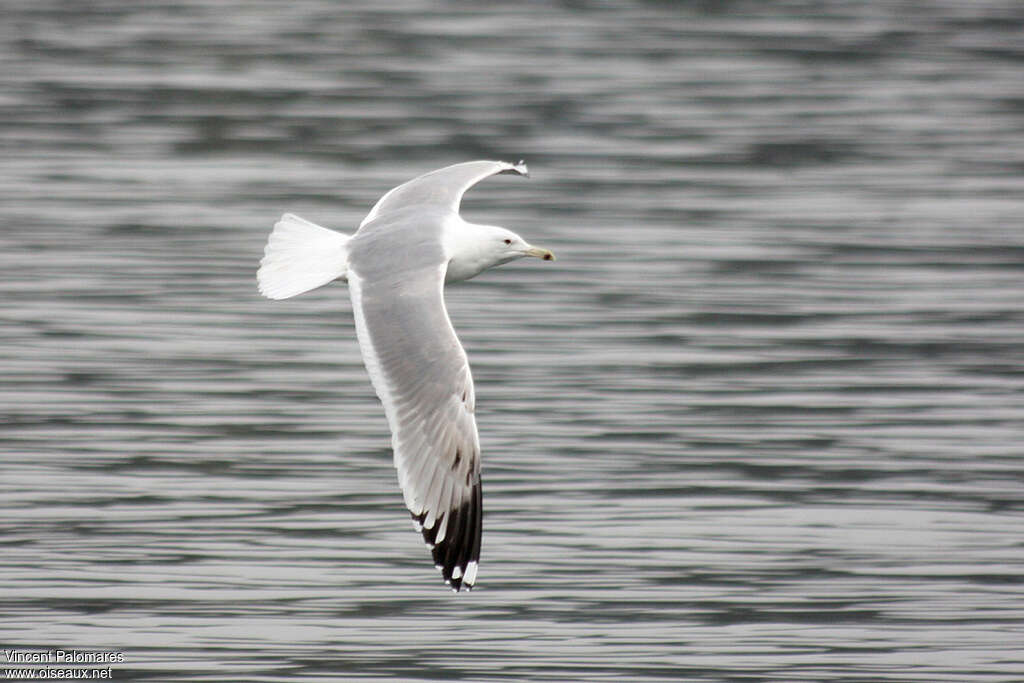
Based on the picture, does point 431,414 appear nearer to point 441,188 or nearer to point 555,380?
point 441,188

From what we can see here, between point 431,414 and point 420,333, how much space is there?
0.32m

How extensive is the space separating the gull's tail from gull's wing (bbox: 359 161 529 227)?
32 centimetres

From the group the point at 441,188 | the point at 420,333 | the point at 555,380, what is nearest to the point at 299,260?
the point at 420,333

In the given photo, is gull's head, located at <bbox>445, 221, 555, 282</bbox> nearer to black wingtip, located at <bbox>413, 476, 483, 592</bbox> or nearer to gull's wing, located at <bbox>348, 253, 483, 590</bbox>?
gull's wing, located at <bbox>348, 253, 483, 590</bbox>

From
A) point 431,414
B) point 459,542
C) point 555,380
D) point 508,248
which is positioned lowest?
point 555,380

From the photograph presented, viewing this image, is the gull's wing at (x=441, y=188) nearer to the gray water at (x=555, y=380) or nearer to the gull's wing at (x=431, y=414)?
the gull's wing at (x=431, y=414)

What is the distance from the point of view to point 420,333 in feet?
26.1

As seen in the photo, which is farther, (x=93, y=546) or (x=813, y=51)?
(x=813, y=51)

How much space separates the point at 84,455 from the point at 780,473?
3.11 metres

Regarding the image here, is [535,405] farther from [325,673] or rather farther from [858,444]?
[325,673]

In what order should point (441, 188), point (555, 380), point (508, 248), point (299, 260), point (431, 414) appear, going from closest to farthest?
point (431, 414), point (299, 260), point (508, 248), point (441, 188), point (555, 380)

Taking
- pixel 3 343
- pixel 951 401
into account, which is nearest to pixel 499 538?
pixel 951 401

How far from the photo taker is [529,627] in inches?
324

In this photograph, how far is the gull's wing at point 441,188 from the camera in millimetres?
9289
